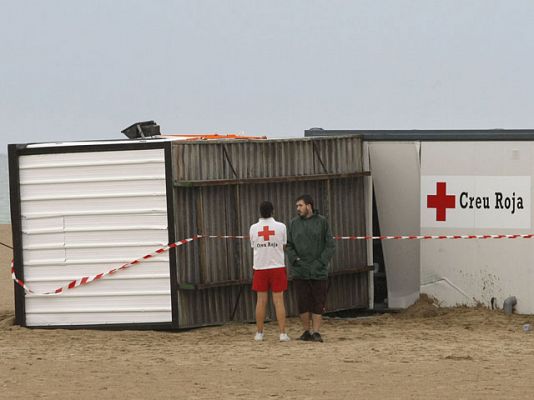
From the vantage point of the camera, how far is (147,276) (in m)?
15.1

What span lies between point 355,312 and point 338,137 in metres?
2.43

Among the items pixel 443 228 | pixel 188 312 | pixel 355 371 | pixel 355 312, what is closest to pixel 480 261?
pixel 443 228

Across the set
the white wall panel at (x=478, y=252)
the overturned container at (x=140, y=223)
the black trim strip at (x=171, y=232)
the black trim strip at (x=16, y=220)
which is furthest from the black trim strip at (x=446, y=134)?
the black trim strip at (x=16, y=220)

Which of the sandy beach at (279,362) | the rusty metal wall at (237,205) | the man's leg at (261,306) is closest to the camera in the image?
the sandy beach at (279,362)

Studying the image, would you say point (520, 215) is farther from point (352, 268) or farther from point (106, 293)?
point (106, 293)

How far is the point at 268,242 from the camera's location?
542 inches

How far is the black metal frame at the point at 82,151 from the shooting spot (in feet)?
48.9

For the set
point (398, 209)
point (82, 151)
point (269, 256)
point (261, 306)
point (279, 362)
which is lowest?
point (279, 362)

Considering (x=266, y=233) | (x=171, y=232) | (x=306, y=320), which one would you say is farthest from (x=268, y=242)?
(x=171, y=232)

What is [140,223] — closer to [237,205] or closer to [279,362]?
[237,205]

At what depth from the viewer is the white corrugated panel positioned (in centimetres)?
1502

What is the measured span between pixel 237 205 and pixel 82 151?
195 centimetres

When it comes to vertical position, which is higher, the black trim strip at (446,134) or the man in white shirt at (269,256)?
the black trim strip at (446,134)

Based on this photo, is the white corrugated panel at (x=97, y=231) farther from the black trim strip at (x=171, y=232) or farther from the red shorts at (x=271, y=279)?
the red shorts at (x=271, y=279)
